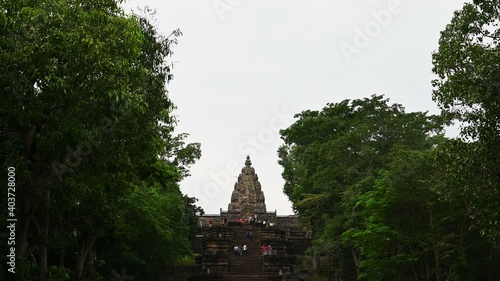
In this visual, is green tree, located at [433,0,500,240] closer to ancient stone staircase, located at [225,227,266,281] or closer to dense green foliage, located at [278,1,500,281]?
dense green foliage, located at [278,1,500,281]

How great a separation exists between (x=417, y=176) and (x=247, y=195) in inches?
1445

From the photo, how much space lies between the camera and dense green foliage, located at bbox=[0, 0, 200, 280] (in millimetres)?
10719

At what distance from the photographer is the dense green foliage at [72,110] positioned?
10.7 metres

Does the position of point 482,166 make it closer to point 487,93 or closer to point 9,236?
point 487,93

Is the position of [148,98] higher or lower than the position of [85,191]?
higher

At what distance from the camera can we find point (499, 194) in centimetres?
1281

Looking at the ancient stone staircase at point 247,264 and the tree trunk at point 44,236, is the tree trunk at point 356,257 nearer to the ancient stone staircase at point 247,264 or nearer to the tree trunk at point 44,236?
the ancient stone staircase at point 247,264

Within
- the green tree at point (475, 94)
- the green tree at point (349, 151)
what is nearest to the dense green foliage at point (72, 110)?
the green tree at point (475, 94)

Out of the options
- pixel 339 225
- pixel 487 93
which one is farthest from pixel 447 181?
pixel 339 225

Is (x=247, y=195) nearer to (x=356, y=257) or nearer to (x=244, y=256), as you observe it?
(x=244, y=256)

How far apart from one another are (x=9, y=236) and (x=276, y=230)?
28280 millimetres

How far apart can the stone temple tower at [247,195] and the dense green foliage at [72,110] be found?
128 feet

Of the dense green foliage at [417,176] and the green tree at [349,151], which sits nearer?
the dense green foliage at [417,176]

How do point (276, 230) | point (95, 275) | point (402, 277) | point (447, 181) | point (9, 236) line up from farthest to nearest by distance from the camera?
point (276, 230)
point (402, 277)
point (95, 275)
point (447, 181)
point (9, 236)
